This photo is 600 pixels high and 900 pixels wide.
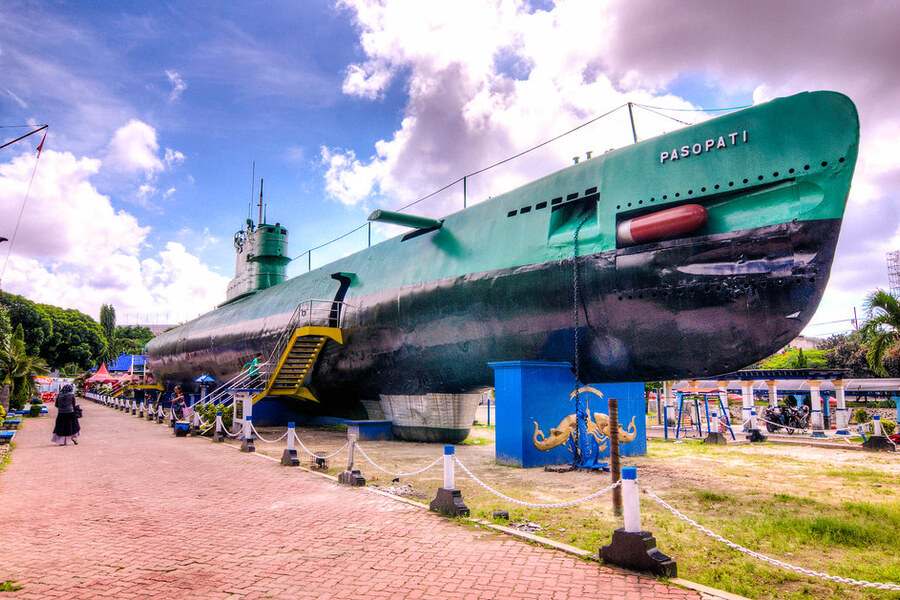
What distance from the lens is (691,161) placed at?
409 inches

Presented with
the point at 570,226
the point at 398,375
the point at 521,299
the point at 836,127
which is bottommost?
the point at 398,375

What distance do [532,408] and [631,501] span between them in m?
6.40

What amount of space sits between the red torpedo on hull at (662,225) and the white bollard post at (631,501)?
19.0ft

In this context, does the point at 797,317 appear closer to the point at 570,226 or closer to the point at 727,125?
the point at 727,125

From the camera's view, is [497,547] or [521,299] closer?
[497,547]

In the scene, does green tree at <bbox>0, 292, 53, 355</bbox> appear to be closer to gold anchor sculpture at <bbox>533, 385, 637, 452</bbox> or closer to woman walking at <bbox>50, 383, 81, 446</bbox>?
woman walking at <bbox>50, 383, 81, 446</bbox>

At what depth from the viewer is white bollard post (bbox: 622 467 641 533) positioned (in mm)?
5504

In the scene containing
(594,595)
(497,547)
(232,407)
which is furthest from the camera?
(232,407)

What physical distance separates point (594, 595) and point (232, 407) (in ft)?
53.3

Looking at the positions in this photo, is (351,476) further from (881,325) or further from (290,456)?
(881,325)

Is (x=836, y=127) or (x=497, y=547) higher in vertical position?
(x=836, y=127)

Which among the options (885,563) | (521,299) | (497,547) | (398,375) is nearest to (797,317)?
(885,563)

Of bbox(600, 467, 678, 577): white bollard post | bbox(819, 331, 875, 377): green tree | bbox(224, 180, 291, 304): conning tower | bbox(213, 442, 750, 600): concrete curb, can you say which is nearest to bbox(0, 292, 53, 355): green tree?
bbox(224, 180, 291, 304): conning tower

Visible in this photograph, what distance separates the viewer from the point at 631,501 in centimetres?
551
